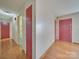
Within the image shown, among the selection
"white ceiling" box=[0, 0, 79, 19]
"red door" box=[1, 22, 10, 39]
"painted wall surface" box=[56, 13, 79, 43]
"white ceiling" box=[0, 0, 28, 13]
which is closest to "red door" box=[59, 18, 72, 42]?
"painted wall surface" box=[56, 13, 79, 43]

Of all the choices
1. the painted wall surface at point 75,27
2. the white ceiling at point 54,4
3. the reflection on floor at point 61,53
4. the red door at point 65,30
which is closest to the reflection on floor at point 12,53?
the reflection on floor at point 61,53

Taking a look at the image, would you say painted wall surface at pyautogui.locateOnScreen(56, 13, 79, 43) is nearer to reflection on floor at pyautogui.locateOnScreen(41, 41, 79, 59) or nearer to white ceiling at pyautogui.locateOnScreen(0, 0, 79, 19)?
white ceiling at pyautogui.locateOnScreen(0, 0, 79, 19)

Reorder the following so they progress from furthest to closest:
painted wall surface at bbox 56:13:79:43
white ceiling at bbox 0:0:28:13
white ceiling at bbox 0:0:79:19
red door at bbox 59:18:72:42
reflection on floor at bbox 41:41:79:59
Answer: red door at bbox 59:18:72:42 → painted wall surface at bbox 56:13:79:43 → white ceiling at bbox 0:0:28:13 → white ceiling at bbox 0:0:79:19 → reflection on floor at bbox 41:41:79:59

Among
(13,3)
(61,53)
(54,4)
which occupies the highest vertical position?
(13,3)

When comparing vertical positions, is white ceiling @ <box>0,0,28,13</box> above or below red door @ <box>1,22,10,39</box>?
above

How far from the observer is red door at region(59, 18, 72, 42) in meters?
8.93

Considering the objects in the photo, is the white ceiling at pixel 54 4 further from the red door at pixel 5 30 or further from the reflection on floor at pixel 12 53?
the red door at pixel 5 30

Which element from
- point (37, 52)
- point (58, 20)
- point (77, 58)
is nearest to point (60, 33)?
point (58, 20)

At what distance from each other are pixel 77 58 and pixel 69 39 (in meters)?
5.40

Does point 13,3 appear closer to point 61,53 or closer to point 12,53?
point 12,53

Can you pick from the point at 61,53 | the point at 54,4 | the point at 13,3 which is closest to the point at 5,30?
the point at 13,3

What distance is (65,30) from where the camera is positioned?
9.64 meters

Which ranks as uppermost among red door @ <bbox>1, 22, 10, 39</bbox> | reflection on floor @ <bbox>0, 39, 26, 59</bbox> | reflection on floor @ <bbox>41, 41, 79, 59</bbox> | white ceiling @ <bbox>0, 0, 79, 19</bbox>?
white ceiling @ <bbox>0, 0, 79, 19</bbox>

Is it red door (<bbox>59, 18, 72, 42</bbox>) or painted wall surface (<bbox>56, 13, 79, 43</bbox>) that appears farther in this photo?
red door (<bbox>59, 18, 72, 42</bbox>)
